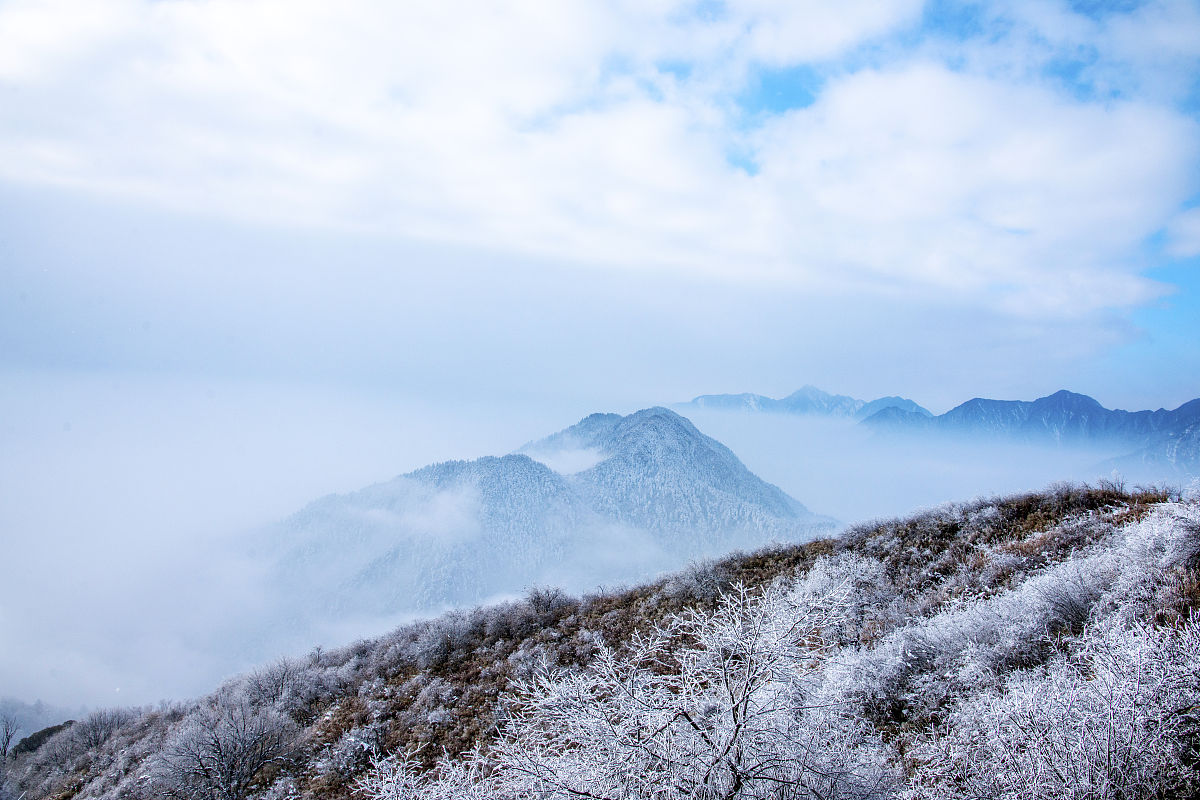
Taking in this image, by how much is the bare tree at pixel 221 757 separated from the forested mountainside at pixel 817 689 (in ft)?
0.25

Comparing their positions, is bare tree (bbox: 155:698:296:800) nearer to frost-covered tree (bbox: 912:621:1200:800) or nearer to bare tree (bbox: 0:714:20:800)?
frost-covered tree (bbox: 912:621:1200:800)

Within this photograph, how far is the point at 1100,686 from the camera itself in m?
5.04

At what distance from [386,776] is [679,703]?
3781mm

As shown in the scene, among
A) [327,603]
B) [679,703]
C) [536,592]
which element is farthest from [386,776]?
[327,603]

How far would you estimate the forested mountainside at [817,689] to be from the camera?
4.41m

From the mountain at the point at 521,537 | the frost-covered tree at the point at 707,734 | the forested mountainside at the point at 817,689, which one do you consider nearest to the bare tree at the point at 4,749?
the forested mountainside at the point at 817,689

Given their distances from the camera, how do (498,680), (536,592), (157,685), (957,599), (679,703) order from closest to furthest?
(679,703) → (957,599) → (498,680) → (536,592) → (157,685)

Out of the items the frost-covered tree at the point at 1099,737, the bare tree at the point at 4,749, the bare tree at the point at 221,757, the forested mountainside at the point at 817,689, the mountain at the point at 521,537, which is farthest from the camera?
the mountain at the point at 521,537

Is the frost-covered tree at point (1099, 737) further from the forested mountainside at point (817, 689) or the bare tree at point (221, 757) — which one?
the bare tree at point (221, 757)

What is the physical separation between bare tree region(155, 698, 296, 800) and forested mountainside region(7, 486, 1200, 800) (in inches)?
3.1

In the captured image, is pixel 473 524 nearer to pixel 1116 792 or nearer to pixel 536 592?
pixel 536 592

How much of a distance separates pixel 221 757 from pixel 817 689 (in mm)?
16857

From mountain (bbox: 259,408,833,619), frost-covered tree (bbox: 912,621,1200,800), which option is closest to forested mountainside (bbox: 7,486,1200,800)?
frost-covered tree (bbox: 912,621,1200,800)

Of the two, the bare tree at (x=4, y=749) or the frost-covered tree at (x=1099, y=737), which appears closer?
the frost-covered tree at (x=1099, y=737)
